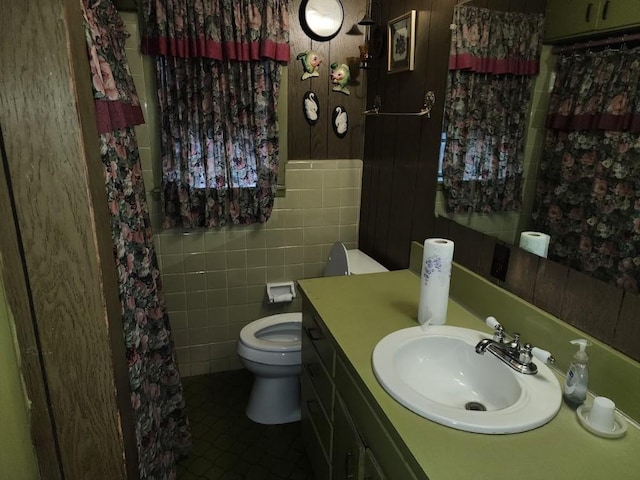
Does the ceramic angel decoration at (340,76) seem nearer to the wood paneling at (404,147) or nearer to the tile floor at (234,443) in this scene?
the wood paneling at (404,147)

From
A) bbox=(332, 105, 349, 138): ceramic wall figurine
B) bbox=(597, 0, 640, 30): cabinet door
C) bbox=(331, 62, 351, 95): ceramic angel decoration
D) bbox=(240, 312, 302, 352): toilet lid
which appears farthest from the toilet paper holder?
bbox=(597, 0, 640, 30): cabinet door

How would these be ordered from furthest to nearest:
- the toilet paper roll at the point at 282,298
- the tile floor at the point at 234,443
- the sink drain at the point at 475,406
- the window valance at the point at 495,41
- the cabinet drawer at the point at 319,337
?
1. the toilet paper roll at the point at 282,298
2. the tile floor at the point at 234,443
3. the cabinet drawer at the point at 319,337
4. the window valance at the point at 495,41
5. the sink drain at the point at 475,406

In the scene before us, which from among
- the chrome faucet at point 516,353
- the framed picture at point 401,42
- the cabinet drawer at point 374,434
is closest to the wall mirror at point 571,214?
the chrome faucet at point 516,353

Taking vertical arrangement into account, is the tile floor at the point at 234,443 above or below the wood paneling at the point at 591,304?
below

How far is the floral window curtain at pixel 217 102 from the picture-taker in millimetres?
2010

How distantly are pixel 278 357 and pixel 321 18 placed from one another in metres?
1.77

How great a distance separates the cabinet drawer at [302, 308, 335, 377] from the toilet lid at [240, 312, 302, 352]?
0.33m

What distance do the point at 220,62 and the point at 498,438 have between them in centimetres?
199

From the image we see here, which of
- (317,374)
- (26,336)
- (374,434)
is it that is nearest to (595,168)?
(374,434)

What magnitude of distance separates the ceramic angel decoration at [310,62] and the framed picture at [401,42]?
402 millimetres

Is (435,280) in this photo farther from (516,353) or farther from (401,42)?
(401,42)

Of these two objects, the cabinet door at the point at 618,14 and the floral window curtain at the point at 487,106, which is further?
the floral window curtain at the point at 487,106

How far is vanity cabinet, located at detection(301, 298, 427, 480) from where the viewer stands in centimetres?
99

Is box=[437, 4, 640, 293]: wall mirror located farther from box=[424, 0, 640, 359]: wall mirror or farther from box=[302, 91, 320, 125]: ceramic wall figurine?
box=[302, 91, 320, 125]: ceramic wall figurine
